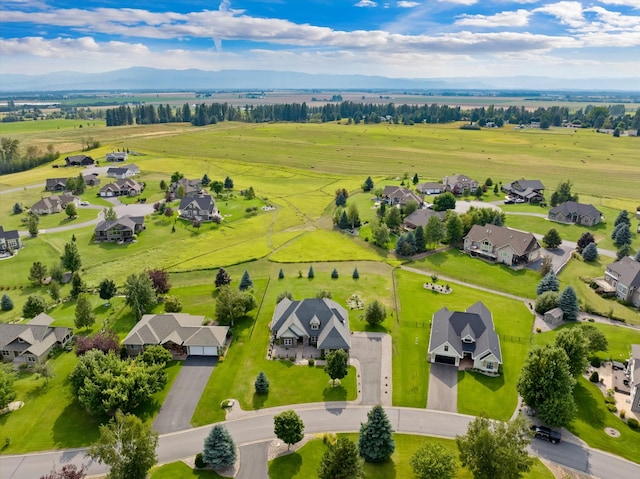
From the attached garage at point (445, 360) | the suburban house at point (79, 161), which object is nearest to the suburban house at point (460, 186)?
the attached garage at point (445, 360)

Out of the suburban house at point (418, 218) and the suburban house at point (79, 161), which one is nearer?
the suburban house at point (418, 218)

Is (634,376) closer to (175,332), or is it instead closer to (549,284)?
(549,284)

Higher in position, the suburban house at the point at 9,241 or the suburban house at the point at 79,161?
the suburban house at the point at 79,161

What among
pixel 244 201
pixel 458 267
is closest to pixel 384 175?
pixel 244 201

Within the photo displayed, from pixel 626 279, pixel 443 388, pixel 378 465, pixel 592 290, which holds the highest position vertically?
pixel 626 279

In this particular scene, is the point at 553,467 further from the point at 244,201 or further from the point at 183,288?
the point at 244,201

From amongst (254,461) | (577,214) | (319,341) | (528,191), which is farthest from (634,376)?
(528,191)

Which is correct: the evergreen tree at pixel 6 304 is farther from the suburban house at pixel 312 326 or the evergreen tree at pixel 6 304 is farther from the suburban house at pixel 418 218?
the suburban house at pixel 418 218

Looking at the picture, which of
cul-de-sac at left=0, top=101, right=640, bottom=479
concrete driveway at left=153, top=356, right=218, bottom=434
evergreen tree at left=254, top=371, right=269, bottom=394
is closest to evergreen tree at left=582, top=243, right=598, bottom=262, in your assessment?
cul-de-sac at left=0, top=101, right=640, bottom=479

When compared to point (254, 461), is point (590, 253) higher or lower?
higher
